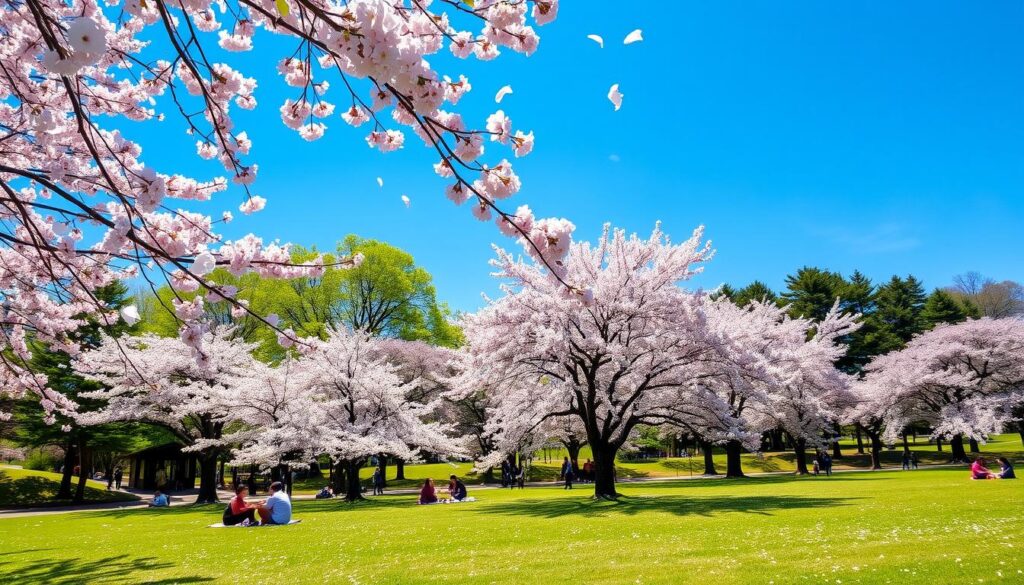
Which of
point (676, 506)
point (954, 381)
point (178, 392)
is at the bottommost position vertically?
point (676, 506)

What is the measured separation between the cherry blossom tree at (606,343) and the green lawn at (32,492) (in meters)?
23.8

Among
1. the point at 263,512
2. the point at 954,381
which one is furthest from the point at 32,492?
the point at 954,381

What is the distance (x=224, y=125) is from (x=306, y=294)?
4065cm

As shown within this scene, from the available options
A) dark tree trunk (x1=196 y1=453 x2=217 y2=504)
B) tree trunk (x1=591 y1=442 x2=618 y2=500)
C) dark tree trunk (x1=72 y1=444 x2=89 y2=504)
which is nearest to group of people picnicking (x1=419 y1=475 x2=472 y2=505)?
tree trunk (x1=591 y1=442 x2=618 y2=500)

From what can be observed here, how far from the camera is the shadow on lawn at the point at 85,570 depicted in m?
7.70

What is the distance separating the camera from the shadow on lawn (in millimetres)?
7699

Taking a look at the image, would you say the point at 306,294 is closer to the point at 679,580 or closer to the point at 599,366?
the point at 599,366

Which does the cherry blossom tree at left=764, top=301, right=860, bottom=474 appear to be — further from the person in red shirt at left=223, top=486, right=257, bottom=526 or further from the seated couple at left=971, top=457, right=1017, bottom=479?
the person in red shirt at left=223, top=486, right=257, bottom=526

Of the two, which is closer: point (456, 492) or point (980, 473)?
point (980, 473)

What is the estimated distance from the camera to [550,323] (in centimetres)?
1772

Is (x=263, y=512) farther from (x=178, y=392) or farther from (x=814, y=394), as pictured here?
(x=814, y=394)

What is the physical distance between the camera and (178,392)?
22.5 meters

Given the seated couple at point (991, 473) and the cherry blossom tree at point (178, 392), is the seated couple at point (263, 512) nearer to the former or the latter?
the cherry blossom tree at point (178, 392)

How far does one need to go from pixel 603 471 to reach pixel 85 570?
13490 millimetres
